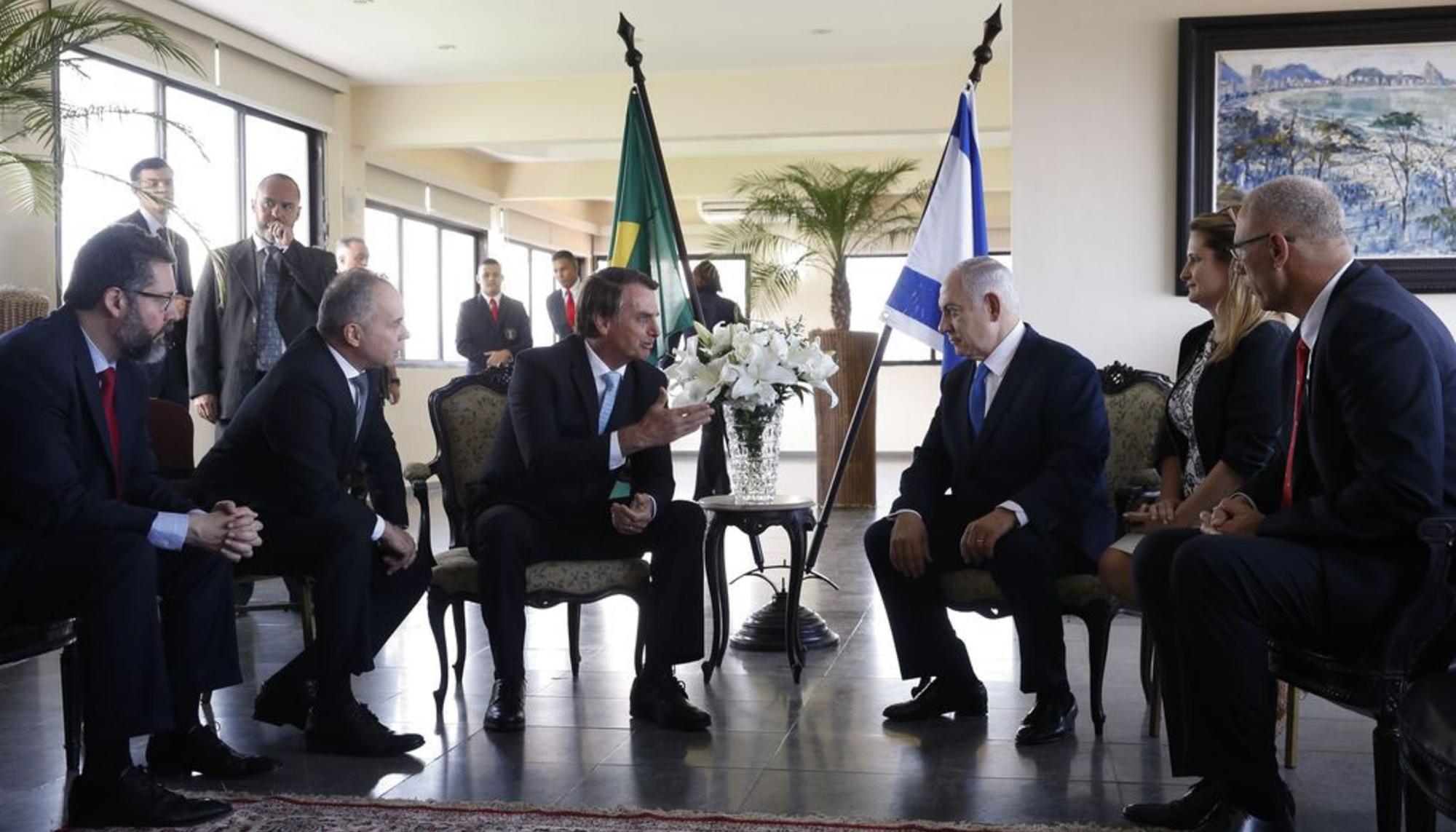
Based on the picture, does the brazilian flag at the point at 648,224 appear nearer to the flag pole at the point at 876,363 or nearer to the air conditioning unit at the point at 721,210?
the flag pole at the point at 876,363

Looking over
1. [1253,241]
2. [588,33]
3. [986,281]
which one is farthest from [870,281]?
[1253,241]

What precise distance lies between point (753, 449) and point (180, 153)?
237 inches

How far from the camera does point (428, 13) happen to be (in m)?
8.66

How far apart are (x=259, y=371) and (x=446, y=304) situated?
25.6 feet

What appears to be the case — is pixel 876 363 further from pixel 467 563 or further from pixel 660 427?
pixel 467 563

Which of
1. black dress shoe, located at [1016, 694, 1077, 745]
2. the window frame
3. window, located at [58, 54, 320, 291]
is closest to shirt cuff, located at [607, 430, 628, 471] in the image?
black dress shoe, located at [1016, 694, 1077, 745]

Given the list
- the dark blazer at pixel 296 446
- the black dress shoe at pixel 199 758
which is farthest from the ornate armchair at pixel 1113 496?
the black dress shoe at pixel 199 758

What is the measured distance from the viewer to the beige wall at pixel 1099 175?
5656mm

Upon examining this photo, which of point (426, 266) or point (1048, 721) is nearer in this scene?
point (1048, 721)

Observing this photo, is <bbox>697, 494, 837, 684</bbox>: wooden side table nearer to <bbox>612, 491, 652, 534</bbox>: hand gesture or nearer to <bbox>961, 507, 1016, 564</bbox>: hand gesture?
<bbox>612, 491, 652, 534</bbox>: hand gesture

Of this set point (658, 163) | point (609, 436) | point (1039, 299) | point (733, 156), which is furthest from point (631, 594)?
point (733, 156)

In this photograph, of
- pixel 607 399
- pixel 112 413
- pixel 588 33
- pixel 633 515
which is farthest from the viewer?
pixel 588 33

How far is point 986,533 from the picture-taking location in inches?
140

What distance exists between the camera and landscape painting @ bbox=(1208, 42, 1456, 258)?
17.7 feet
